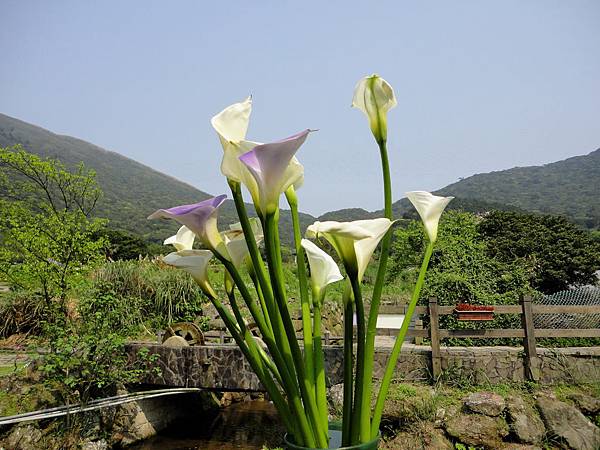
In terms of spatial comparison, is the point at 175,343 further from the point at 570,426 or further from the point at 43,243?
the point at 570,426

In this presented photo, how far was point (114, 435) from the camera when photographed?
677 centimetres

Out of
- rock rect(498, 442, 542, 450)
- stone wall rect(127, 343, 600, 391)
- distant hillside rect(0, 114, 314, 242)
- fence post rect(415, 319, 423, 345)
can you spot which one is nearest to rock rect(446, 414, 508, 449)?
rock rect(498, 442, 542, 450)

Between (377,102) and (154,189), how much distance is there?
88.8 meters

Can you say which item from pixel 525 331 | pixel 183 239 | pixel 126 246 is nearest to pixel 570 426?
pixel 525 331

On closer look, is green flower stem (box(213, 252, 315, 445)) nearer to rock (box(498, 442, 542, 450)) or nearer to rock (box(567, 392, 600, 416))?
rock (box(498, 442, 542, 450))

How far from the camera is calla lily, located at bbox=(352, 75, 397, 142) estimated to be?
98 centimetres

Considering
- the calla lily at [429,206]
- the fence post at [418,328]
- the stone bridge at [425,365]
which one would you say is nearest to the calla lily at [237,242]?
the calla lily at [429,206]

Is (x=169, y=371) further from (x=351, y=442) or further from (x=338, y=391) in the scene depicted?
(x=351, y=442)

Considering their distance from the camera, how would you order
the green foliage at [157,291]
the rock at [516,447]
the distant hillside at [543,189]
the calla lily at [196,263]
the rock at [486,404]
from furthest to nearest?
the distant hillside at [543,189] < the green foliage at [157,291] < the rock at [486,404] < the rock at [516,447] < the calla lily at [196,263]

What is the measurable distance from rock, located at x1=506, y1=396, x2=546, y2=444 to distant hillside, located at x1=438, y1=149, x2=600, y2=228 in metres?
50.8

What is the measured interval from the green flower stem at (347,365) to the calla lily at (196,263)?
0.86ft

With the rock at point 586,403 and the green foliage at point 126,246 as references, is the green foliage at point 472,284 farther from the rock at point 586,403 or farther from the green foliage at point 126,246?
the green foliage at point 126,246

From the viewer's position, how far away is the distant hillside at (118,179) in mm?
58969

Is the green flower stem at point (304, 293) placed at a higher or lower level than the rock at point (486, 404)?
higher
